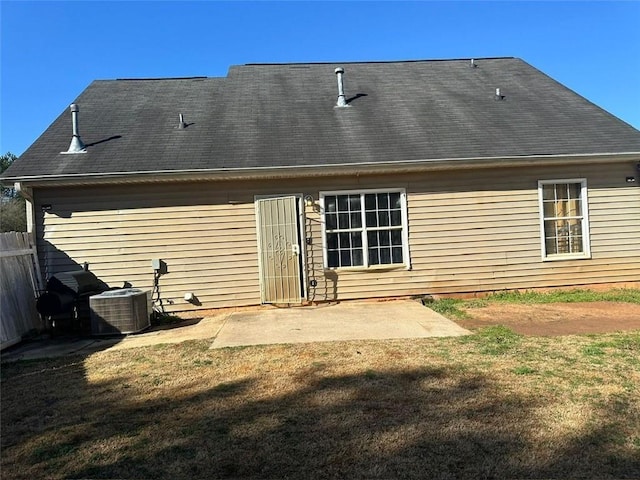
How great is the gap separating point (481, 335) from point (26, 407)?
17.4 feet

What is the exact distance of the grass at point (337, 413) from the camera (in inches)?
124

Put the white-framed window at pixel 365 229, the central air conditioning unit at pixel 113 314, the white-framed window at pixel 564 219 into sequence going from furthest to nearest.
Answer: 1. the white-framed window at pixel 564 219
2. the white-framed window at pixel 365 229
3. the central air conditioning unit at pixel 113 314

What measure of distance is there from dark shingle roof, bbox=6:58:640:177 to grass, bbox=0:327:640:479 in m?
4.54

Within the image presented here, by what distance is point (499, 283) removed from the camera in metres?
9.89

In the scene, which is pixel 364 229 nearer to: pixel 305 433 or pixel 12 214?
pixel 305 433

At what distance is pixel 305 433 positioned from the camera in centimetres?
361

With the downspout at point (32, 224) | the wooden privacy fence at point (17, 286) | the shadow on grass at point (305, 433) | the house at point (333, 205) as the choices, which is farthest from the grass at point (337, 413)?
the house at point (333, 205)

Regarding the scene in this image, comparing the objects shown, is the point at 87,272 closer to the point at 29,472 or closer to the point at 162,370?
the point at 162,370

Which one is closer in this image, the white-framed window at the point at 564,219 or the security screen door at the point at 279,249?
the security screen door at the point at 279,249

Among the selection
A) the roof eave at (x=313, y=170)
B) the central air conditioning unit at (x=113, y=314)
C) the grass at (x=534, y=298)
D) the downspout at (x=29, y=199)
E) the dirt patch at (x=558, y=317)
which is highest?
the roof eave at (x=313, y=170)

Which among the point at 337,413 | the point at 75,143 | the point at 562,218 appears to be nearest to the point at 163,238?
the point at 75,143

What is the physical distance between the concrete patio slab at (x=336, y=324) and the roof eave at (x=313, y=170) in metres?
2.56

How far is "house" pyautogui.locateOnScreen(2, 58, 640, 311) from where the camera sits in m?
9.12

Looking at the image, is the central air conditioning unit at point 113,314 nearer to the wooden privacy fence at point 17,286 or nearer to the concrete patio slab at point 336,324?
the wooden privacy fence at point 17,286
